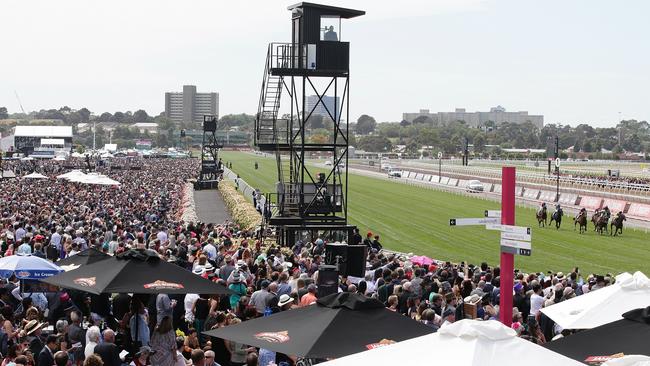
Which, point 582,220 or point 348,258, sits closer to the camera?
point 348,258

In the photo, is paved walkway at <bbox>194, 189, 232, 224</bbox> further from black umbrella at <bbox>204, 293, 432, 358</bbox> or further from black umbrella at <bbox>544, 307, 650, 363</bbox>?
black umbrella at <bbox>544, 307, 650, 363</bbox>

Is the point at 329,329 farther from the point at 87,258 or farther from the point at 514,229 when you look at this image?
the point at 87,258

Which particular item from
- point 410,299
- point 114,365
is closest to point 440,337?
point 114,365

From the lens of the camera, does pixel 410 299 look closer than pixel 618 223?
Yes

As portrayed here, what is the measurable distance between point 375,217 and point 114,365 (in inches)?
1419

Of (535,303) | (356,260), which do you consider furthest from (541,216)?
(535,303)

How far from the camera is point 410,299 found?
13344 mm

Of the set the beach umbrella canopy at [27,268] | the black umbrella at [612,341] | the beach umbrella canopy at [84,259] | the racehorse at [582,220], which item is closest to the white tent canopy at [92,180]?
the racehorse at [582,220]

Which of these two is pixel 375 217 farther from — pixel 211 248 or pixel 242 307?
pixel 242 307

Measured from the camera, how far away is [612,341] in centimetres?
824

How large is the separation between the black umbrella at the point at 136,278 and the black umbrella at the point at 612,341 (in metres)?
4.54

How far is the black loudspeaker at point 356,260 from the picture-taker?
18078 mm

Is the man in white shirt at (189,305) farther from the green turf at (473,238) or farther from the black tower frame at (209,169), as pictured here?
the black tower frame at (209,169)

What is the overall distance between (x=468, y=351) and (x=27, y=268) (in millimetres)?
8950
